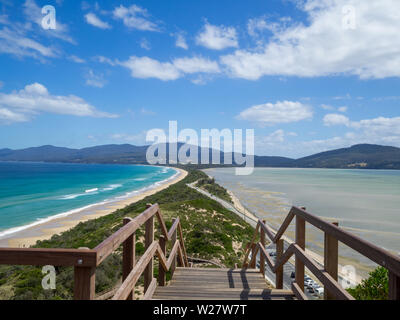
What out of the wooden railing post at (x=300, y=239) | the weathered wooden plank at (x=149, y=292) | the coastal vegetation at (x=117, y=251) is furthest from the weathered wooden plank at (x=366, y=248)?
the coastal vegetation at (x=117, y=251)

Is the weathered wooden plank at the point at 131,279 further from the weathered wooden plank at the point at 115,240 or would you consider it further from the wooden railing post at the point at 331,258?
the wooden railing post at the point at 331,258

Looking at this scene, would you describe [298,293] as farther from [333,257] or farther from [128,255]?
[128,255]

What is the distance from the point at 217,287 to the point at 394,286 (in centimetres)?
292

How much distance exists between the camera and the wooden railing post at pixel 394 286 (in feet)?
4.99

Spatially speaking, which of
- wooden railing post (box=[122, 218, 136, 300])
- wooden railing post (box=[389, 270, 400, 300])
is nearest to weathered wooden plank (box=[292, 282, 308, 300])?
wooden railing post (box=[389, 270, 400, 300])

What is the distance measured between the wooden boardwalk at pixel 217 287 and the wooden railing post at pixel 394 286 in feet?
6.98

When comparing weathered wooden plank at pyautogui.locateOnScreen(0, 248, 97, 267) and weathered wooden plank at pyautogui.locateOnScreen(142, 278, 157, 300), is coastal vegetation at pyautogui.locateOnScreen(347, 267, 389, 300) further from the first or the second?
weathered wooden plank at pyautogui.locateOnScreen(0, 248, 97, 267)

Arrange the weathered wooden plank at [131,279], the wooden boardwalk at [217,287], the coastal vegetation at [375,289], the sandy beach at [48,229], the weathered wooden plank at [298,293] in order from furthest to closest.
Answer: the sandy beach at [48,229]
the coastal vegetation at [375,289]
the wooden boardwalk at [217,287]
the weathered wooden plank at [298,293]
the weathered wooden plank at [131,279]

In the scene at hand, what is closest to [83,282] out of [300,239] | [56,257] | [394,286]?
[56,257]

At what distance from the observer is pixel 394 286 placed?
1.54 metres
